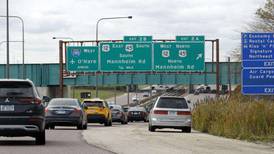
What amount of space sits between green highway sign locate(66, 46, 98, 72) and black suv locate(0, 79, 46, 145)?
35.4 m

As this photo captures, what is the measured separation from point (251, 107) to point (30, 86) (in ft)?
39.8

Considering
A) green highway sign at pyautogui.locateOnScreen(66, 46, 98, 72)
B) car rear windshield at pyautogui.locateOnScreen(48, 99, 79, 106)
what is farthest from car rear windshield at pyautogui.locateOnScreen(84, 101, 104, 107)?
green highway sign at pyautogui.locateOnScreen(66, 46, 98, 72)

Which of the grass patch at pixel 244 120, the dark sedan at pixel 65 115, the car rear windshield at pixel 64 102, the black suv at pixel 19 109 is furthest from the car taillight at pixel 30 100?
the car rear windshield at pixel 64 102

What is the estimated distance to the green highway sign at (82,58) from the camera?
2180 inches

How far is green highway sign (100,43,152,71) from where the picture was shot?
54.6m

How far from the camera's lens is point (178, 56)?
54.4 m

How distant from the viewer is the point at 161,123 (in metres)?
31.5

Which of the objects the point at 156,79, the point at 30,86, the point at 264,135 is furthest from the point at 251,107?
the point at 156,79

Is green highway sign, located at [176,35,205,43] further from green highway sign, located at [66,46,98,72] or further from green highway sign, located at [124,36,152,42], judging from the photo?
green highway sign, located at [66,46,98,72]

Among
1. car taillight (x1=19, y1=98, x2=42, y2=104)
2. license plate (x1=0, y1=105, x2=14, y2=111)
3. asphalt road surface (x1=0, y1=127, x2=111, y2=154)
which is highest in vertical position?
car taillight (x1=19, y1=98, x2=42, y2=104)

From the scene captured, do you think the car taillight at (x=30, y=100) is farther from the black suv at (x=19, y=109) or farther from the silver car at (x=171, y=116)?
the silver car at (x=171, y=116)

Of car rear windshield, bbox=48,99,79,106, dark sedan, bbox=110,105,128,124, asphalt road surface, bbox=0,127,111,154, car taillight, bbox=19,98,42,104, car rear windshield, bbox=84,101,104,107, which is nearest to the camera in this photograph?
asphalt road surface, bbox=0,127,111,154

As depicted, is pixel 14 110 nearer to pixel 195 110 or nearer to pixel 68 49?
pixel 195 110

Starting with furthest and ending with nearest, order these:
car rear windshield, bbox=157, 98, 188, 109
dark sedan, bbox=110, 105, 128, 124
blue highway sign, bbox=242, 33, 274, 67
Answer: dark sedan, bbox=110, 105, 128, 124 → car rear windshield, bbox=157, 98, 188, 109 → blue highway sign, bbox=242, 33, 274, 67
